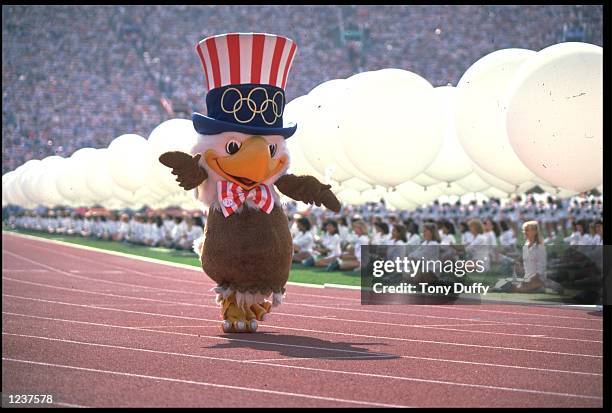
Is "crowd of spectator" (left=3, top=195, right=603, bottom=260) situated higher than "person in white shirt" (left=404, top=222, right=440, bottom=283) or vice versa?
"crowd of spectator" (left=3, top=195, right=603, bottom=260)

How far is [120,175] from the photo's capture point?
86.4ft

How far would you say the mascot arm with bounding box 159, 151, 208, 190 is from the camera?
9.33m

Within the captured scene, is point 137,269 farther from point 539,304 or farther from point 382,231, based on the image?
point 539,304

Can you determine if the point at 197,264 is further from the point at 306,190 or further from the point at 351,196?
the point at 306,190

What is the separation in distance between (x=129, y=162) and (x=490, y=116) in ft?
48.4

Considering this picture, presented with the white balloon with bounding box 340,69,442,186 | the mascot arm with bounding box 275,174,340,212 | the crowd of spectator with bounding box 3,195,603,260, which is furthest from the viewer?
the crowd of spectator with bounding box 3,195,603,260

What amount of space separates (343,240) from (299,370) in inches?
604

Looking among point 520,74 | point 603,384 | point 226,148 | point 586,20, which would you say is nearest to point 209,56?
point 226,148

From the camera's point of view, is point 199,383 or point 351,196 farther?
point 351,196

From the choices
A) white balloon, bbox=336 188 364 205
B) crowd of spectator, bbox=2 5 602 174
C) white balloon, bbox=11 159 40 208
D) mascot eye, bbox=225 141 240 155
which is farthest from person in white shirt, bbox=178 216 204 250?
crowd of spectator, bbox=2 5 602 174

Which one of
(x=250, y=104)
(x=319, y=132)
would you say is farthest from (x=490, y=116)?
(x=250, y=104)

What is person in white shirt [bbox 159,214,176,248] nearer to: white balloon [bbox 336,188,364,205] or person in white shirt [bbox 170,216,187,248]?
person in white shirt [bbox 170,216,187,248]

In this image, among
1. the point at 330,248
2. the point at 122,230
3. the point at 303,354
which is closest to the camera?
the point at 303,354

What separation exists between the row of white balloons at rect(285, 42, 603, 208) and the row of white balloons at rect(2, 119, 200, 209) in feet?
8.68
